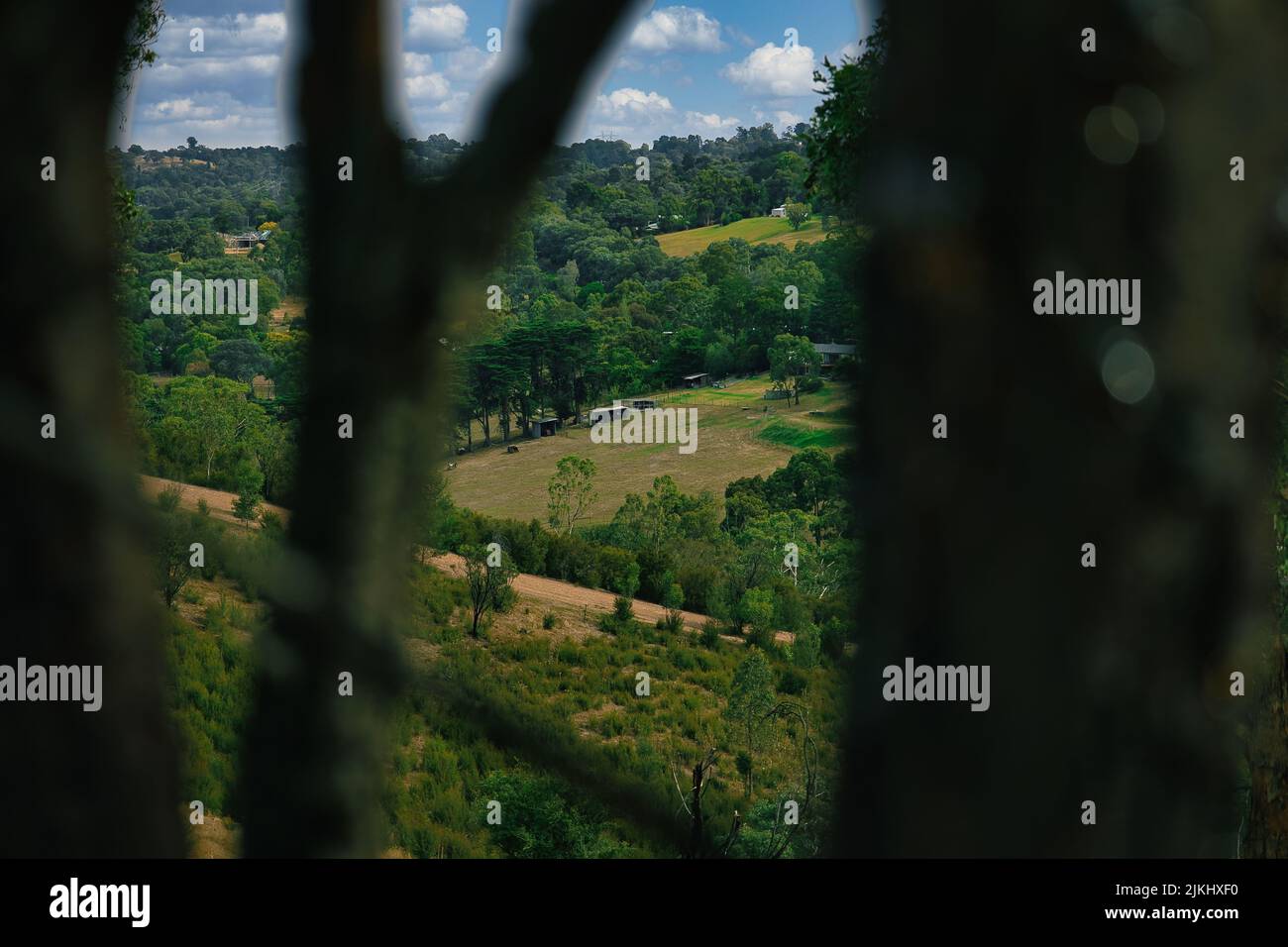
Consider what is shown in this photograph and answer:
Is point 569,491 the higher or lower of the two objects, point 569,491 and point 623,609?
the higher

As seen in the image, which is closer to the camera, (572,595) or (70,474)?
(70,474)

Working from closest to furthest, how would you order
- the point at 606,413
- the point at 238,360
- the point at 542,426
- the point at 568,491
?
the point at 238,360, the point at 568,491, the point at 606,413, the point at 542,426

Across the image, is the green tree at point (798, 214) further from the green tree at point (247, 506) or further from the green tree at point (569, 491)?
the green tree at point (247, 506)

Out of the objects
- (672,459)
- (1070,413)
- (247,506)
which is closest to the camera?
(1070,413)

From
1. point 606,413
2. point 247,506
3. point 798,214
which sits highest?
point 798,214

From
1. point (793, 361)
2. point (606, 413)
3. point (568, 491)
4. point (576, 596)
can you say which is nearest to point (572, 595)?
point (576, 596)

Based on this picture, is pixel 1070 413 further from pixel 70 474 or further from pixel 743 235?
pixel 743 235
